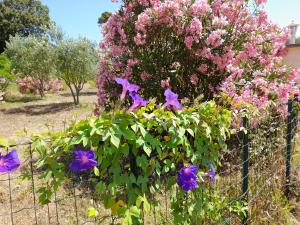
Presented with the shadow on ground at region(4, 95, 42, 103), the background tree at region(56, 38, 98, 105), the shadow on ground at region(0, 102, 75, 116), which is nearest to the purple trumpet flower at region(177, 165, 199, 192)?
the shadow on ground at region(0, 102, 75, 116)

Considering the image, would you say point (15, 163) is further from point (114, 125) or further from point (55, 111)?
point (55, 111)

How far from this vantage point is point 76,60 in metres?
16.3

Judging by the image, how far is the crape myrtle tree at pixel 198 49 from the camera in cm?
552

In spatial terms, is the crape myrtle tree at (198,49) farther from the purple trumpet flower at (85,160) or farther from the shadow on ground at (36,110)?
the shadow on ground at (36,110)

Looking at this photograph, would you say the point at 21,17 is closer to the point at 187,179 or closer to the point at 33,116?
the point at 33,116

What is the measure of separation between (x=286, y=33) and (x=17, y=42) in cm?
1696

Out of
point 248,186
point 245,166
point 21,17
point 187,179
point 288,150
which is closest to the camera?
point 187,179

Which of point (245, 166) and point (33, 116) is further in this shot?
point (33, 116)

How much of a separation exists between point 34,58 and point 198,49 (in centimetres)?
1447

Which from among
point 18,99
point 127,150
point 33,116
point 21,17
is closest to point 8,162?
point 127,150

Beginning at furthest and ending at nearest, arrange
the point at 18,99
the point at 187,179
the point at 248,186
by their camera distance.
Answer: the point at 18,99, the point at 248,186, the point at 187,179

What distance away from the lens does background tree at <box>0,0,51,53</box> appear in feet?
127

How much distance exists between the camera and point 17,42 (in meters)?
19.9

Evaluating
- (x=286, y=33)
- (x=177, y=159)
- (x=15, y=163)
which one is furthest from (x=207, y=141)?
(x=286, y=33)
